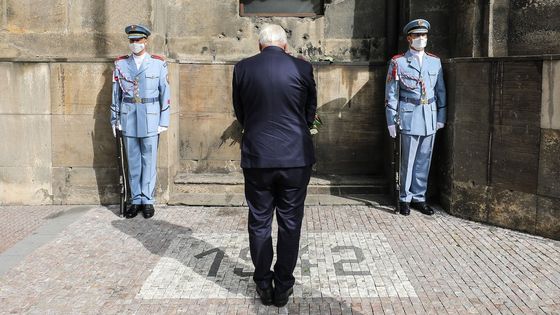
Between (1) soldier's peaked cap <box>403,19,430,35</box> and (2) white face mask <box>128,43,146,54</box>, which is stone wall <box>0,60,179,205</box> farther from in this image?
(1) soldier's peaked cap <box>403,19,430,35</box>

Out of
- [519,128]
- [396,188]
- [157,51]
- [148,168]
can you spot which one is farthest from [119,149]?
[519,128]

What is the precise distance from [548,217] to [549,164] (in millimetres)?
514

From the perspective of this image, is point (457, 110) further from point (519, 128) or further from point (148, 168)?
point (148, 168)

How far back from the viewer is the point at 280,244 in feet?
13.8

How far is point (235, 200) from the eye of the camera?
7.43 meters

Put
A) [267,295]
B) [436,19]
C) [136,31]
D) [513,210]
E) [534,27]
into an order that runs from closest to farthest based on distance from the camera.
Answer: [267,295]
[513,210]
[534,27]
[136,31]
[436,19]

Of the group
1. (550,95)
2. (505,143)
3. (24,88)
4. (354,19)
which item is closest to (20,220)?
(24,88)

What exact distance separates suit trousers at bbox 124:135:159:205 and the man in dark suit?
9.37 feet

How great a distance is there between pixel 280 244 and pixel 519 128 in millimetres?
3127

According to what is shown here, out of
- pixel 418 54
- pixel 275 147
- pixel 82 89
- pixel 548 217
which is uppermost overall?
pixel 418 54

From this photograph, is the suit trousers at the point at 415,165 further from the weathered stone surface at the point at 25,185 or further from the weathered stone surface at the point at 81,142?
the weathered stone surface at the point at 25,185

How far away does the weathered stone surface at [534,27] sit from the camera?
6281 mm

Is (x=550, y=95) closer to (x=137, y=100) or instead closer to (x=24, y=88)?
(x=137, y=100)

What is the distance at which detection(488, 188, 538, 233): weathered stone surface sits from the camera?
19.6 feet
